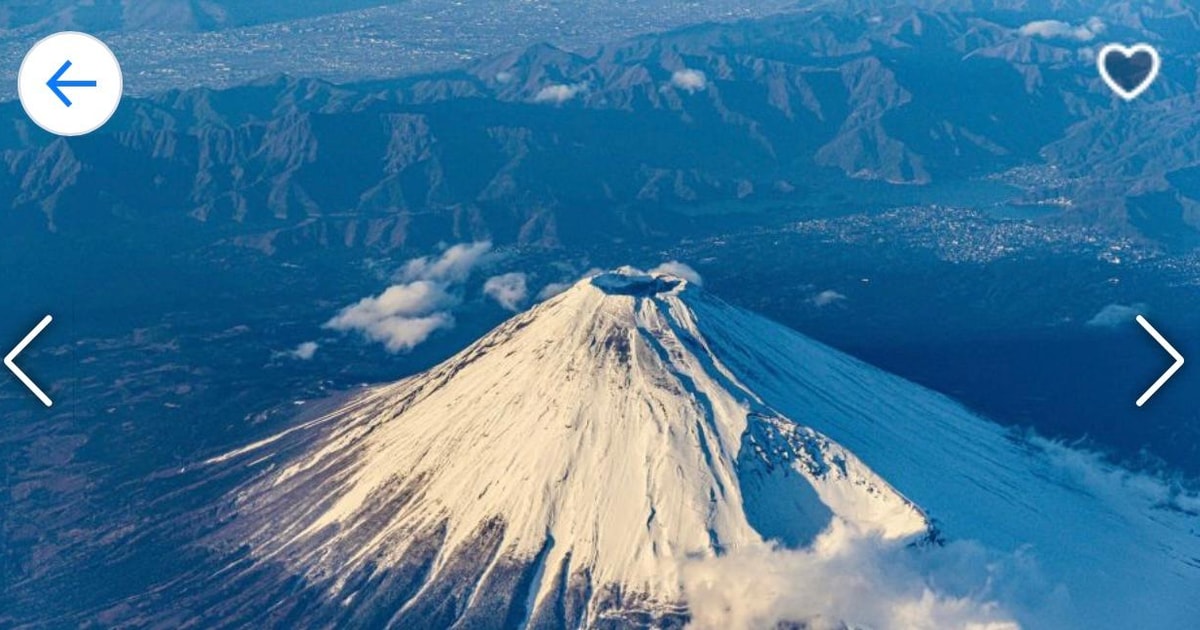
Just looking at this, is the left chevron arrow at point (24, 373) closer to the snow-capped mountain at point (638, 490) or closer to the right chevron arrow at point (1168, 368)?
the snow-capped mountain at point (638, 490)

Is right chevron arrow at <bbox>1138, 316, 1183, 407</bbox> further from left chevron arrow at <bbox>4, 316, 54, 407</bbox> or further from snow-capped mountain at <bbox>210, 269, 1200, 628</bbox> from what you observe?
left chevron arrow at <bbox>4, 316, 54, 407</bbox>

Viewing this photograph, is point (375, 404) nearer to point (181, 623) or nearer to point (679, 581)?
point (181, 623)

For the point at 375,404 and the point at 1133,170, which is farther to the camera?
the point at 1133,170

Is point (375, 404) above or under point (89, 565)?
above

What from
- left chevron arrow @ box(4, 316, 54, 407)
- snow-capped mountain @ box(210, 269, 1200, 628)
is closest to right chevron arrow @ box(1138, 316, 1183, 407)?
snow-capped mountain @ box(210, 269, 1200, 628)

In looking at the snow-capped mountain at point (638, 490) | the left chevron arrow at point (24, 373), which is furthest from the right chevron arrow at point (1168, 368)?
the left chevron arrow at point (24, 373)

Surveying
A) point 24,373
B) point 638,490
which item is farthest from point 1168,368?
point 24,373

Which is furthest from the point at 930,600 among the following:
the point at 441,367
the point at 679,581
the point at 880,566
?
the point at 441,367
